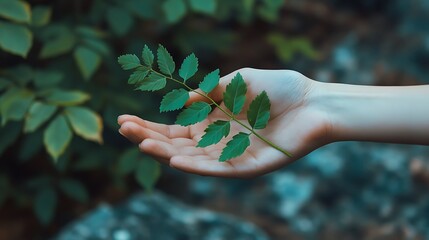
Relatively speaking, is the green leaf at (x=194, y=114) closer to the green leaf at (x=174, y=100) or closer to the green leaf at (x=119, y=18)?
the green leaf at (x=174, y=100)

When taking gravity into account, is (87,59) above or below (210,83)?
below

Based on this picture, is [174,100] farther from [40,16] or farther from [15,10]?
[40,16]

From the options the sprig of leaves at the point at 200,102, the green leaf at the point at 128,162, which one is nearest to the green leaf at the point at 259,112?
the sprig of leaves at the point at 200,102

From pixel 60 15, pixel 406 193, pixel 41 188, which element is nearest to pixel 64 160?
pixel 41 188

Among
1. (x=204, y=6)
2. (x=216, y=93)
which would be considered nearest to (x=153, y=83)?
(x=216, y=93)

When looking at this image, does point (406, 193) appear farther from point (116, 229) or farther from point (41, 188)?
point (41, 188)

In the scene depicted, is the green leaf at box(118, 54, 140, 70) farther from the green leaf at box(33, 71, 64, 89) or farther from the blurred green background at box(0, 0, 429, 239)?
the green leaf at box(33, 71, 64, 89)

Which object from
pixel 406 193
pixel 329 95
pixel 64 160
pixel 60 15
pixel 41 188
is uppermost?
pixel 406 193
